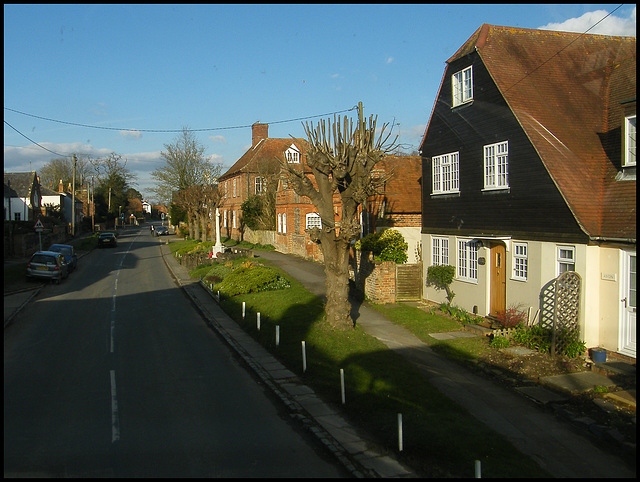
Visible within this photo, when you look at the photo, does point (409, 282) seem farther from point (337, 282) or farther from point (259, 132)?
point (259, 132)

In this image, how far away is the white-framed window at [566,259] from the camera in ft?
42.5

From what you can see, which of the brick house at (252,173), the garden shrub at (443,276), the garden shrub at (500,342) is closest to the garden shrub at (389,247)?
the garden shrub at (443,276)

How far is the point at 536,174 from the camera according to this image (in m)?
14.1

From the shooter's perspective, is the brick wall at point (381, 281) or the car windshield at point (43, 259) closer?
the brick wall at point (381, 281)

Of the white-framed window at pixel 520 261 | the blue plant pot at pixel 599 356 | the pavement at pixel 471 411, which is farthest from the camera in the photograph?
the white-framed window at pixel 520 261

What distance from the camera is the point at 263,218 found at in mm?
46156

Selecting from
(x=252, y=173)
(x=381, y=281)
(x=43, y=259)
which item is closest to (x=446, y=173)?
(x=381, y=281)

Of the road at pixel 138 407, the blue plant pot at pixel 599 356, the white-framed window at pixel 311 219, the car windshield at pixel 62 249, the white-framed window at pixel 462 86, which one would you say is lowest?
the road at pixel 138 407

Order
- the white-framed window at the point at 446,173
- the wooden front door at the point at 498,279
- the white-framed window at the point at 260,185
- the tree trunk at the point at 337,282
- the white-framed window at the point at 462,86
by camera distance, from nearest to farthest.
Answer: the tree trunk at the point at 337,282
the wooden front door at the point at 498,279
the white-framed window at the point at 462,86
the white-framed window at the point at 446,173
the white-framed window at the point at 260,185

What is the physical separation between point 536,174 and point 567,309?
12.1ft

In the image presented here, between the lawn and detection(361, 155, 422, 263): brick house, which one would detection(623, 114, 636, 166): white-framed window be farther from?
detection(361, 155, 422, 263): brick house

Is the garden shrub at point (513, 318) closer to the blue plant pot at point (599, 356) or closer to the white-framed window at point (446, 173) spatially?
the blue plant pot at point (599, 356)

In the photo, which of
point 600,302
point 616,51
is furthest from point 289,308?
point 616,51

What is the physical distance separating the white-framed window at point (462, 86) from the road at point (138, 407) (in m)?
11.1
